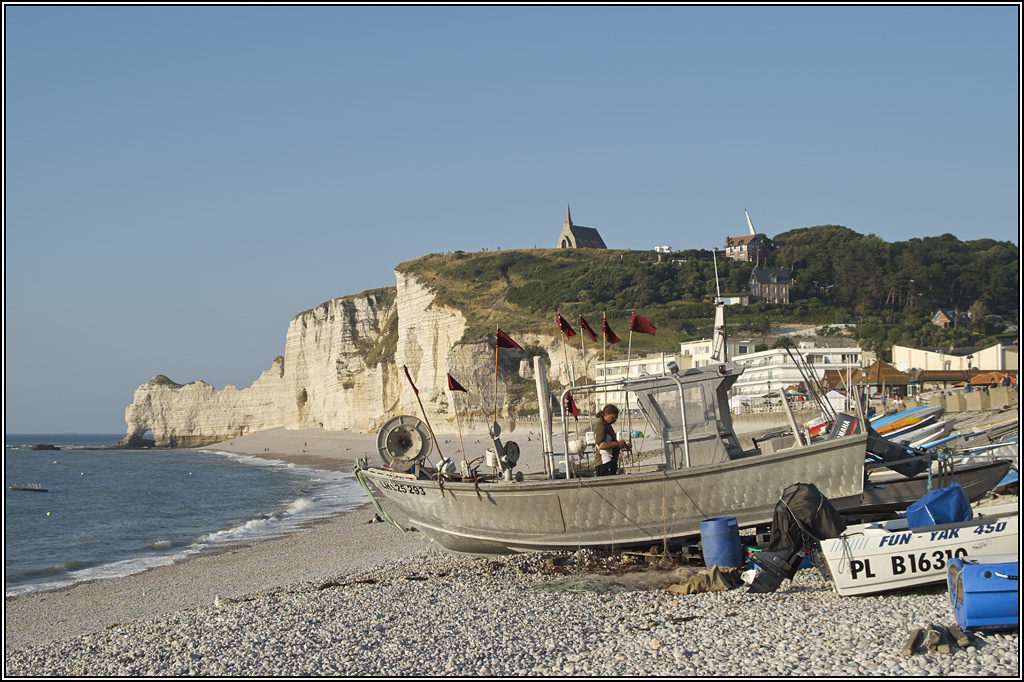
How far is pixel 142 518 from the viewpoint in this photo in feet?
93.8

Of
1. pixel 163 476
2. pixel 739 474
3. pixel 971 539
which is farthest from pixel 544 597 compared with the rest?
pixel 163 476

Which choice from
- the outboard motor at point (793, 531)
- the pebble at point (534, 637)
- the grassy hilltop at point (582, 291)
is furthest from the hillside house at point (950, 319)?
the pebble at point (534, 637)

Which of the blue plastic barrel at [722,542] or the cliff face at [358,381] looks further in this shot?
the cliff face at [358,381]

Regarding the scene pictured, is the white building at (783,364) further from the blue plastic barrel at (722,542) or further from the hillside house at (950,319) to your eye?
the blue plastic barrel at (722,542)

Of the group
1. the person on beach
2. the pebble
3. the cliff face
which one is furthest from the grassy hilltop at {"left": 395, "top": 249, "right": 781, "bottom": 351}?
the pebble

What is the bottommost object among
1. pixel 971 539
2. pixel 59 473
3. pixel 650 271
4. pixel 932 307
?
pixel 59 473

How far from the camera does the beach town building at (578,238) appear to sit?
14988 cm

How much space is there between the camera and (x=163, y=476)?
56.0 m

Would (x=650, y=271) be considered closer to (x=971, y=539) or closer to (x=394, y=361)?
(x=394, y=361)

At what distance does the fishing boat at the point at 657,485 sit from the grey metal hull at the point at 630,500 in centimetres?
1

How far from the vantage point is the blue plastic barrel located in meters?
10.0

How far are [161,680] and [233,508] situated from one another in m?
24.6

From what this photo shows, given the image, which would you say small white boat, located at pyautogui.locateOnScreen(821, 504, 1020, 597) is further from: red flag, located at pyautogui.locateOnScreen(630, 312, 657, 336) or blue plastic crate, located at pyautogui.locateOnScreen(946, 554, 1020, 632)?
Answer: red flag, located at pyautogui.locateOnScreen(630, 312, 657, 336)

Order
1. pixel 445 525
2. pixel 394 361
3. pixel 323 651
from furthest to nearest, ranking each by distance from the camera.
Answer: pixel 394 361 → pixel 445 525 → pixel 323 651
